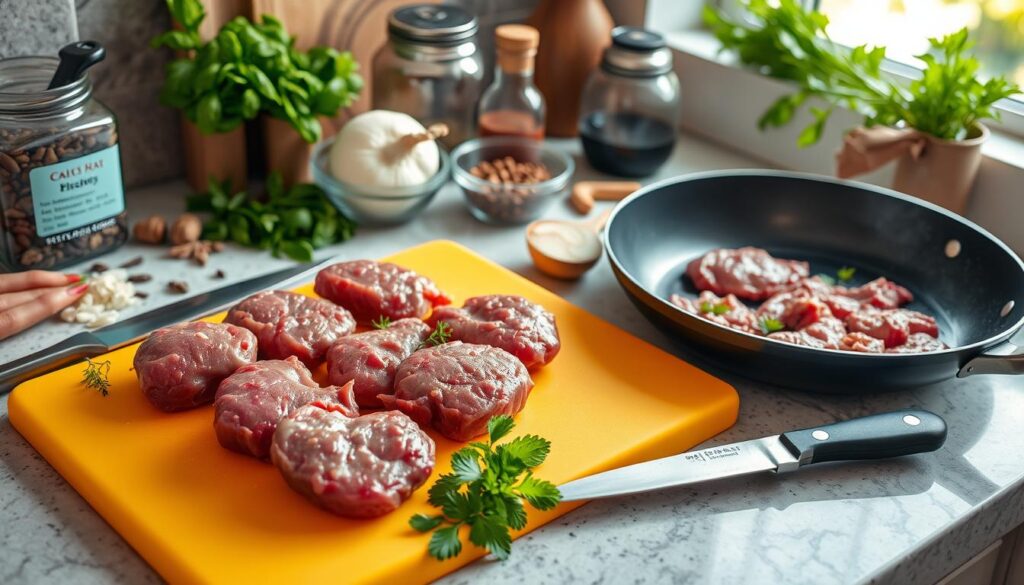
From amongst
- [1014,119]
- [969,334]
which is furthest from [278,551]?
[1014,119]

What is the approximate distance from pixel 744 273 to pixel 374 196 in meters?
0.56

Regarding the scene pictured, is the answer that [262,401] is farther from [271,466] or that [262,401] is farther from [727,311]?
[727,311]

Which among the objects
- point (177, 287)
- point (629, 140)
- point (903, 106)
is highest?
point (903, 106)

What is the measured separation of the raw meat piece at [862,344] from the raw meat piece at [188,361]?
729 mm

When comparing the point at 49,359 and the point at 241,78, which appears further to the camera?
the point at 241,78

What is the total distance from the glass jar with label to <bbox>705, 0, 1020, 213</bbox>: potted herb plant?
111 cm

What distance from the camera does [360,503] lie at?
3.17 ft

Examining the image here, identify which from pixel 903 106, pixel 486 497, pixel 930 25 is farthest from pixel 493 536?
pixel 930 25

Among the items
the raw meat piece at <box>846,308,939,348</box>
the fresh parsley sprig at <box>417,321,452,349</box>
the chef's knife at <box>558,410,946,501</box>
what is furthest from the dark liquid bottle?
the chef's knife at <box>558,410,946,501</box>

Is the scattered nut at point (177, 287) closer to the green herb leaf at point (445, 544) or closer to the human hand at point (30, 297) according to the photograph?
the human hand at point (30, 297)

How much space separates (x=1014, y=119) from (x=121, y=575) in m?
1.51

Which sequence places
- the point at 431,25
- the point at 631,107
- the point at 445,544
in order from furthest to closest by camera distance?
the point at 631,107, the point at 431,25, the point at 445,544

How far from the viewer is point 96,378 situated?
3.77 ft

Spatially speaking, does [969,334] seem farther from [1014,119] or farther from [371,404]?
[371,404]
